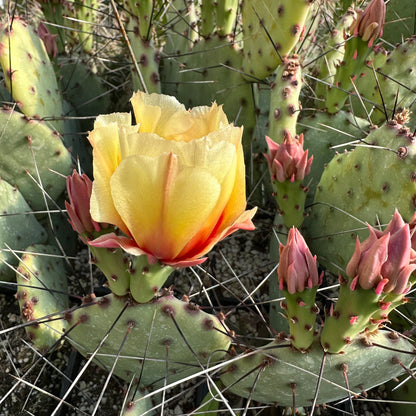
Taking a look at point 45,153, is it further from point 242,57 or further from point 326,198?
point 326,198

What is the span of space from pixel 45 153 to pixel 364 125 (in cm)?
84

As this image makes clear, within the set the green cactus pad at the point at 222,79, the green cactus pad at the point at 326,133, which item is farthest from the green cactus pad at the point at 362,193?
the green cactus pad at the point at 222,79

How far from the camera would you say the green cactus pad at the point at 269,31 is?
1.07 m

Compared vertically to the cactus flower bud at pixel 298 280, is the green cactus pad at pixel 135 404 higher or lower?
lower

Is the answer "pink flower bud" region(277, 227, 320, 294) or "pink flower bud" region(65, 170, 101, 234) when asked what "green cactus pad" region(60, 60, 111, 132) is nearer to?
"pink flower bud" region(65, 170, 101, 234)

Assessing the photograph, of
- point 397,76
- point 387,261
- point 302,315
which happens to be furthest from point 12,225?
point 397,76

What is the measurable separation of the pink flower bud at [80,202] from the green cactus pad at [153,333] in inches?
6.2

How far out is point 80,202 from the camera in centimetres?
65

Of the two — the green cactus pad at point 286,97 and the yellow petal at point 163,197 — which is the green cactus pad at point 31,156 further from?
the yellow petal at point 163,197

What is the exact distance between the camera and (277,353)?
76 cm

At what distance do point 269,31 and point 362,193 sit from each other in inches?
17.2

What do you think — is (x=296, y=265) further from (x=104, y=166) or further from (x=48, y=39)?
(x=48, y=39)

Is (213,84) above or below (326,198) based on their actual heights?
above

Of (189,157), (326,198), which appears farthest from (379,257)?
(326,198)
